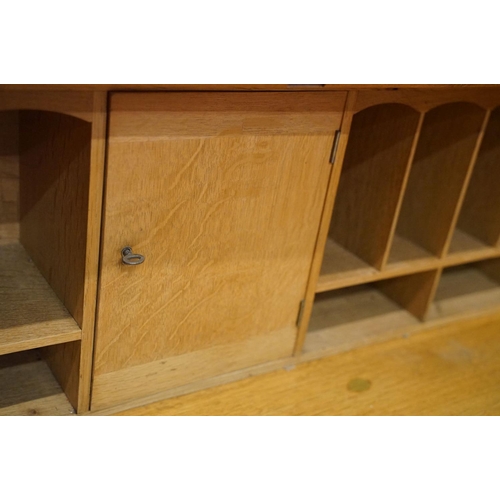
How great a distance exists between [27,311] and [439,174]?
1.19 metres

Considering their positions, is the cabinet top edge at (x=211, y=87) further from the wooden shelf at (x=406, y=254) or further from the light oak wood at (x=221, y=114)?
the wooden shelf at (x=406, y=254)

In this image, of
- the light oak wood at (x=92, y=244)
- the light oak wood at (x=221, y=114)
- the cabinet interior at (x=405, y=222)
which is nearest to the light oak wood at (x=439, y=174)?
the cabinet interior at (x=405, y=222)

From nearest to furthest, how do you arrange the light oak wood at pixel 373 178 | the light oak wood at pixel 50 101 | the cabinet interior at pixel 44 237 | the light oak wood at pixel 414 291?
the light oak wood at pixel 50 101
the cabinet interior at pixel 44 237
the light oak wood at pixel 373 178
the light oak wood at pixel 414 291

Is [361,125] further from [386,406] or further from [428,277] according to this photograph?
[386,406]

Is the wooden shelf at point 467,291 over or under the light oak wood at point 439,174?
under

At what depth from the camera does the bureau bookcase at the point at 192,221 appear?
1410 millimetres

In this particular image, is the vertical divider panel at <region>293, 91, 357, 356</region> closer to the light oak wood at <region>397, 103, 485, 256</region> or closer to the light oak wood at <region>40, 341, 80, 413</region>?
the light oak wood at <region>397, 103, 485, 256</region>

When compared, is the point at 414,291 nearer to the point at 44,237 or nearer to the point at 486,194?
the point at 486,194

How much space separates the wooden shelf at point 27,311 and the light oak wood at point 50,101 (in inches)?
18.3

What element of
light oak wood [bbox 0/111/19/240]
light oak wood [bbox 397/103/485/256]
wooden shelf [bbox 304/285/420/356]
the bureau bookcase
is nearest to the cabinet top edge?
the bureau bookcase

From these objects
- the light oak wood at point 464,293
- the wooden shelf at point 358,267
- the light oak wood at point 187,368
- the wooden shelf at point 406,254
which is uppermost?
the wooden shelf at point 406,254

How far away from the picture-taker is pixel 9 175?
171 centimetres

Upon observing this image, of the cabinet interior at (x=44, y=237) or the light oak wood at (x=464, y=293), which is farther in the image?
the light oak wood at (x=464, y=293)

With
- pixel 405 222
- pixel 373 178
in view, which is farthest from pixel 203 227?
pixel 405 222
